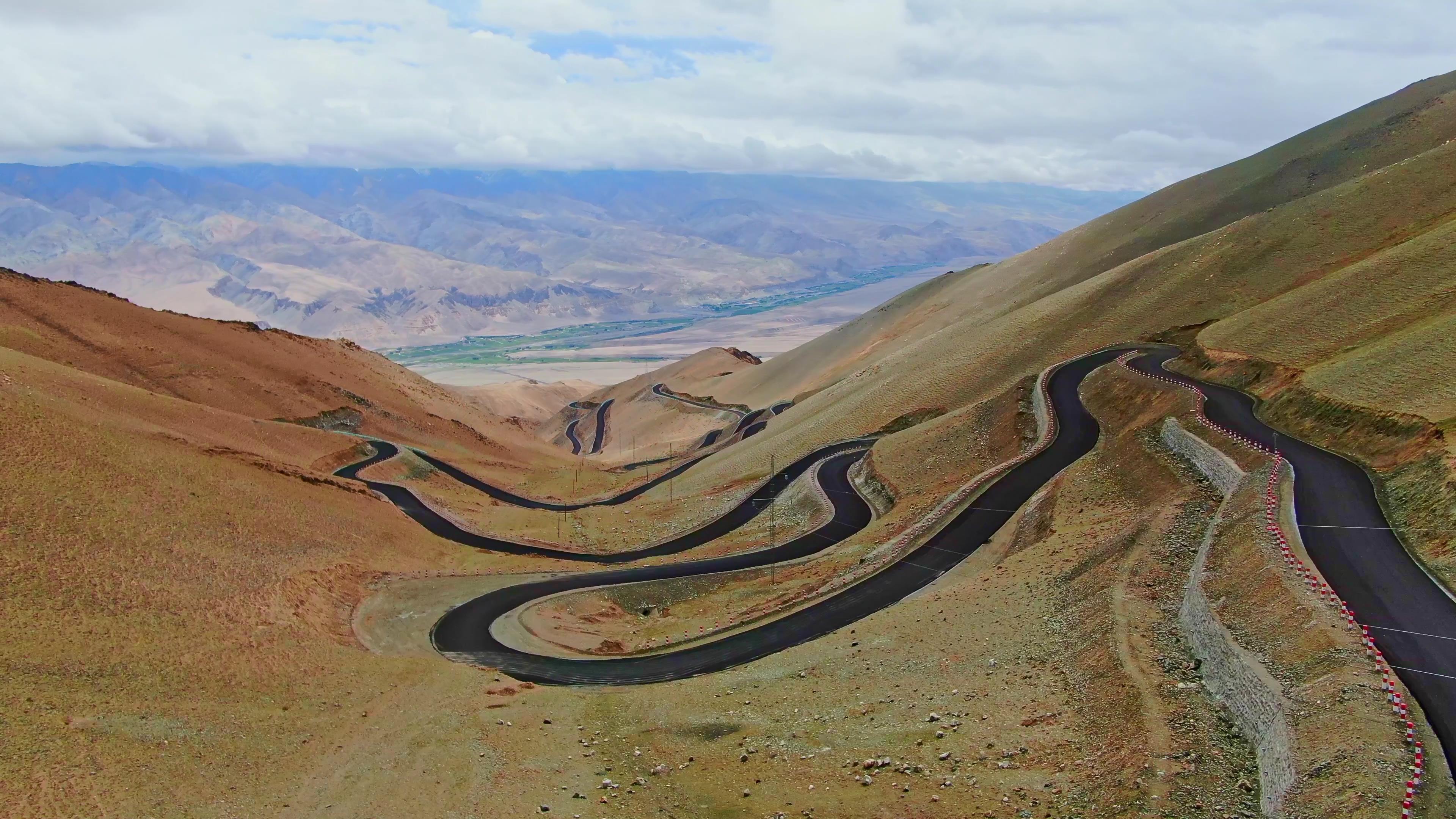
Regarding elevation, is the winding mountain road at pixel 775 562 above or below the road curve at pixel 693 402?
below

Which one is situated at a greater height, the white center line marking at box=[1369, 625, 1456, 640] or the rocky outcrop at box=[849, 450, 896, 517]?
the white center line marking at box=[1369, 625, 1456, 640]

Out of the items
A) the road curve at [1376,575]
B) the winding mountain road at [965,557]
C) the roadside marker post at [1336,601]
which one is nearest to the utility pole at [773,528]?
the winding mountain road at [965,557]

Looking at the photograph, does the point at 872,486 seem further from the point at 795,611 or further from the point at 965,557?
the point at 795,611

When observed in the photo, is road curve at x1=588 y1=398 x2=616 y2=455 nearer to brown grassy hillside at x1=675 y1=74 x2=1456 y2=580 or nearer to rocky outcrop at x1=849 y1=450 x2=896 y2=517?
brown grassy hillside at x1=675 y1=74 x2=1456 y2=580

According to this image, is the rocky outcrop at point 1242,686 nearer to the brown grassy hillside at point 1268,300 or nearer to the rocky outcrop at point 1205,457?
the rocky outcrop at point 1205,457

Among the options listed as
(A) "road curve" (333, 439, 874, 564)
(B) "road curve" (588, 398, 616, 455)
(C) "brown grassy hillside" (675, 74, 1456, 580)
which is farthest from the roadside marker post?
(B) "road curve" (588, 398, 616, 455)
